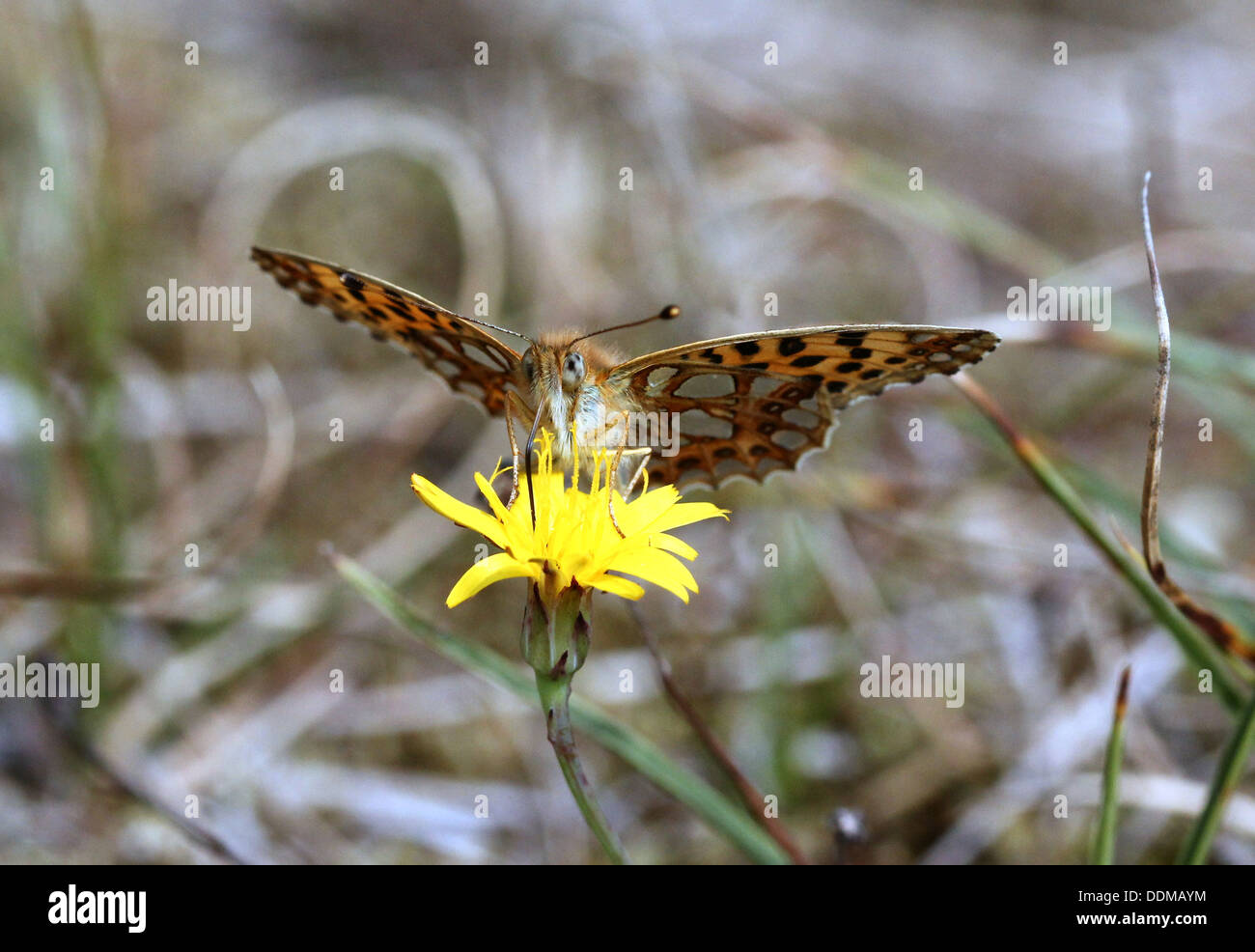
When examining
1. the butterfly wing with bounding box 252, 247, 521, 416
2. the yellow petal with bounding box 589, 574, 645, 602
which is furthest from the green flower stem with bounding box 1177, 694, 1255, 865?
the butterfly wing with bounding box 252, 247, 521, 416

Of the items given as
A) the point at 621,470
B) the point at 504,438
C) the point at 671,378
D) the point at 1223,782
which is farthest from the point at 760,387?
the point at 504,438

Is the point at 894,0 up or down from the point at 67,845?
up

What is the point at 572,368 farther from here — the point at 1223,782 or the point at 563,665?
the point at 1223,782

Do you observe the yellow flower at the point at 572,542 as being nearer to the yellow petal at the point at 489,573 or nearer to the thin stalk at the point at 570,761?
the yellow petal at the point at 489,573

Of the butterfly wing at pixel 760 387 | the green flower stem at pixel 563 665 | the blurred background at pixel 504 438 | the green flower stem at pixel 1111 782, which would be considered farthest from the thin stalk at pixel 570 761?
the blurred background at pixel 504 438
